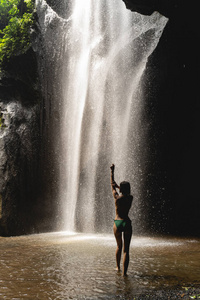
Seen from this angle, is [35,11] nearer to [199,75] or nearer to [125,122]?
[125,122]

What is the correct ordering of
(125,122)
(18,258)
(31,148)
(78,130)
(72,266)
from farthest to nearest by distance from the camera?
(78,130)
(125,122)
(31,148)
(18,258)
(72,266)

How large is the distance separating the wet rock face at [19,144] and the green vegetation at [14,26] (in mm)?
396

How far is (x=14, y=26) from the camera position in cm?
1199

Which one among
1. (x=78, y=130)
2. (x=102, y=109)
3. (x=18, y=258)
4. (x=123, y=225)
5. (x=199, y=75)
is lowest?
(x=18, y=258)

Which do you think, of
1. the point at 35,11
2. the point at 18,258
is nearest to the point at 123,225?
the point at 18,258

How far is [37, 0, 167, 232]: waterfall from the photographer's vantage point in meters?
12.2

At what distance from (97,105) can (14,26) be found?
5166 millimetres

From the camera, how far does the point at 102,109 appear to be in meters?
13.0

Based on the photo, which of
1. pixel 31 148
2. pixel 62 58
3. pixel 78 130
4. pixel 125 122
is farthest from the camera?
pixel 62 58

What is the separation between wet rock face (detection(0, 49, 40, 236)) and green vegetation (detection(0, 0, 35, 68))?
0.40 meters

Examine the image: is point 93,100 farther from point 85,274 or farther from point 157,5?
point 85,274

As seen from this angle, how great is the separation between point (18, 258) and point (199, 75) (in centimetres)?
1012

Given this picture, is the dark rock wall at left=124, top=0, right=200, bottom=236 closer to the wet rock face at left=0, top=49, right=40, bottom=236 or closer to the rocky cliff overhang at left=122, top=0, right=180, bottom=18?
the rocky cliff overhang at left=122, top=0, right=180, bottom=18

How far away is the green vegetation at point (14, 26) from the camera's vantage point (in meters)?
11.6
